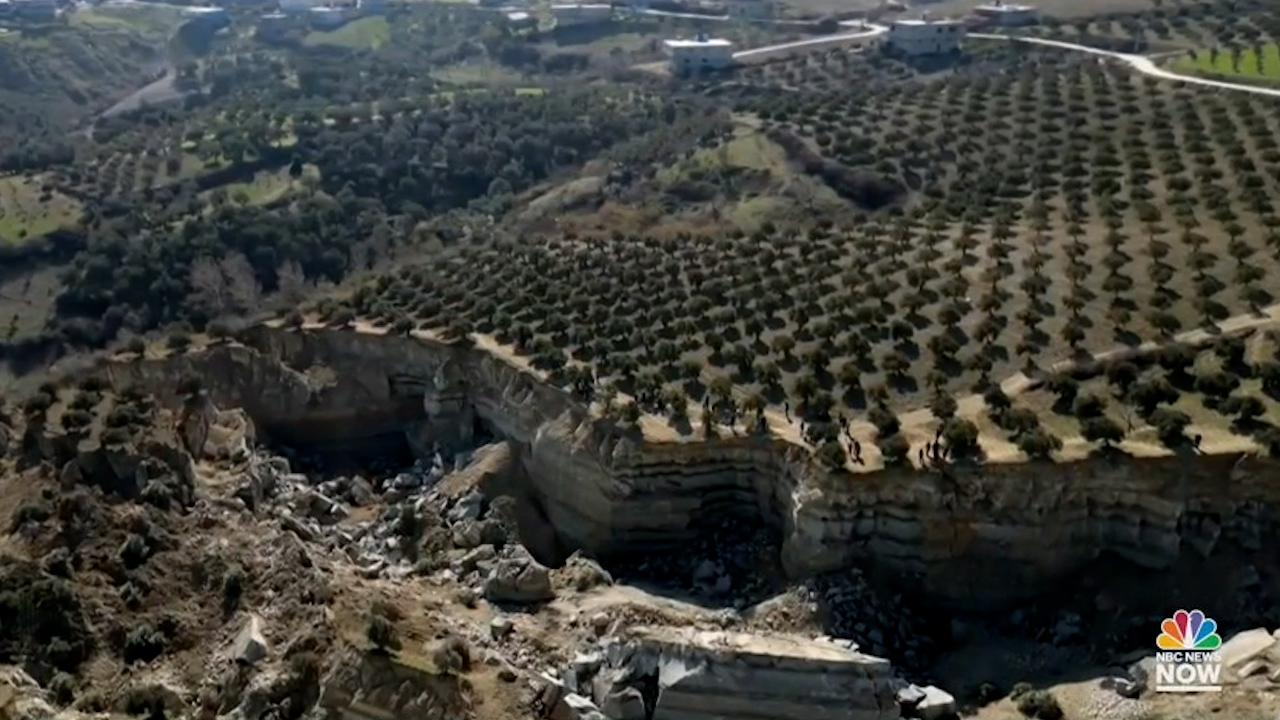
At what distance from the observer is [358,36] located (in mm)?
168000

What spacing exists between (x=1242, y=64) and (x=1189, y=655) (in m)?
69.1

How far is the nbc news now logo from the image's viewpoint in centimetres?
3319

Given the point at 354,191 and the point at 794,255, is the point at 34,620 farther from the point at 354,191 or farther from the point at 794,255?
the point at 354,191

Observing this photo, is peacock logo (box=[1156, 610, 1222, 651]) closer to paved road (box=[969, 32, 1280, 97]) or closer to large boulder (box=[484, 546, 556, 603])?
large boulder (box=[484, 546, 556, 603])

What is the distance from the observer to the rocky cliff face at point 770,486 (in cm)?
3772

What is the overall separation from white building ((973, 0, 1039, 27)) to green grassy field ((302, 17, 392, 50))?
7331cm

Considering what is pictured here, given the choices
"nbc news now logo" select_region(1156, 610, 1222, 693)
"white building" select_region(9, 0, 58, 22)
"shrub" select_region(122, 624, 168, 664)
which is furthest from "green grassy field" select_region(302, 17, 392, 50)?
"nbc news now logo" select_region(1156, 610, 1222, 693)

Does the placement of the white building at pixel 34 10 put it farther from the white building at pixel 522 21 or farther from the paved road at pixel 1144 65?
the paved road at pixel 1144 65

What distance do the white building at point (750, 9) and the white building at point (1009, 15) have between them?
3131 cm

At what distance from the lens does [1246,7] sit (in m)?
115

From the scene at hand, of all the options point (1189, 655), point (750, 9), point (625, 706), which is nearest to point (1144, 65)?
point (750, 9)

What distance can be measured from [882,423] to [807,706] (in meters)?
11.2

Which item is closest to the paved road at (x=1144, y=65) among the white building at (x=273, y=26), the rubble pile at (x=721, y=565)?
the rubble pile at (x=721, y=565)

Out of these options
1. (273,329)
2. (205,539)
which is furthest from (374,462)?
(205,539)
